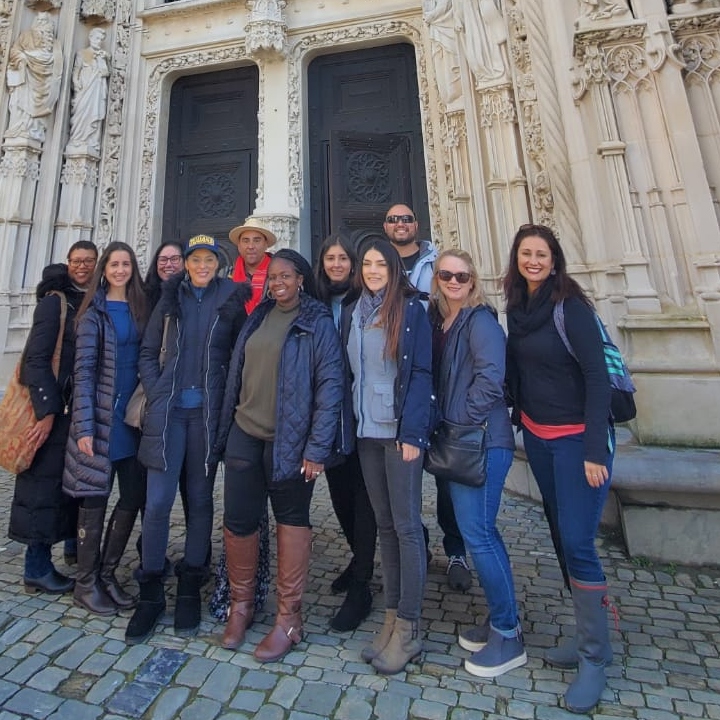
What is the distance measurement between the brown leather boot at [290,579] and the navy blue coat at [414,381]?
0.77m

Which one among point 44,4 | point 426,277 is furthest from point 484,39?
point 44,4

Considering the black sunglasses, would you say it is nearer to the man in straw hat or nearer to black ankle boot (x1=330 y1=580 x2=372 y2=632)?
the man in straw hat

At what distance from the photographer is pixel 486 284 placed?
582 centimetres

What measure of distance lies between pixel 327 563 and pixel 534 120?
4826 mm

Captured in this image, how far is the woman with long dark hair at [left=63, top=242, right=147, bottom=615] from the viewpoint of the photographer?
100 inches

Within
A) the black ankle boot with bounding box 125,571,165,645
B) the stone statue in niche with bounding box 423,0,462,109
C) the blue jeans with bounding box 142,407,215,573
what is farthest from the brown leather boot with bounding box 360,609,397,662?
the stone statue in niche with bounding box 423,0,462,109

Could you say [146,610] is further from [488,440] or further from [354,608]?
[488,440]

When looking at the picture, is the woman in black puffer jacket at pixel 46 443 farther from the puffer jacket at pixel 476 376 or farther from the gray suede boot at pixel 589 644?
the gray suede boot at pixel 589 644

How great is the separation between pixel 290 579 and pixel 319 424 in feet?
2.76

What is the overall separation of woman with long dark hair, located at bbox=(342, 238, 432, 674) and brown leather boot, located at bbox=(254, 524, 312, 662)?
39 centimetres

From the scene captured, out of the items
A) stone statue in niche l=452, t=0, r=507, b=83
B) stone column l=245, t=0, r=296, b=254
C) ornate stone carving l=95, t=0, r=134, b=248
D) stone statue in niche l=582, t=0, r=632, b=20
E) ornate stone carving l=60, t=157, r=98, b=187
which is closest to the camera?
stone statue in niche l=582, t=0, r=632, b=20

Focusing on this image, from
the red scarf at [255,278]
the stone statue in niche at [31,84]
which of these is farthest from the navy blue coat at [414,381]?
the stone statue in niche at [31,84]

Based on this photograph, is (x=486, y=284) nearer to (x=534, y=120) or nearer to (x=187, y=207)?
(x=534, y=120)

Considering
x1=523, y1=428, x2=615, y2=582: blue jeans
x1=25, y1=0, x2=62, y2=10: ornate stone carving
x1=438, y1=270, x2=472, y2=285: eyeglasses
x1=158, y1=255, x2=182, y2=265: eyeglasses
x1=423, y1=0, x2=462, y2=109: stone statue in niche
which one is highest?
x1=25, y1=0, x2=62, y2=10: ornate stone carving
